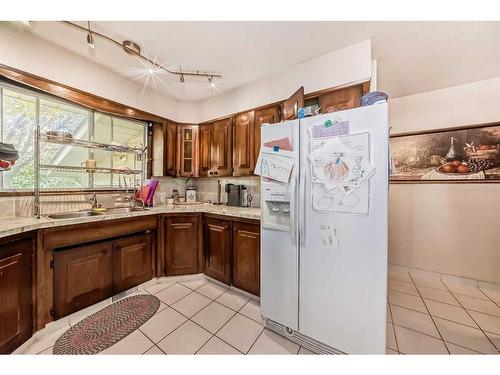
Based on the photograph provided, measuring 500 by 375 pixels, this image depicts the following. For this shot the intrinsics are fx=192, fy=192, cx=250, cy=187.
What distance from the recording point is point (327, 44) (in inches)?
71.5

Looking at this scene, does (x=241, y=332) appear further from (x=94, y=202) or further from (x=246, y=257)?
(x=94, y=202)

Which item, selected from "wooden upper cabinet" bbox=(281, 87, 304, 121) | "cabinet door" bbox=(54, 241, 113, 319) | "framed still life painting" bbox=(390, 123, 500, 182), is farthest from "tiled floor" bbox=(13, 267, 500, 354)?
"wooden upper cabinet" bbox=(281, 87, 304, 121)

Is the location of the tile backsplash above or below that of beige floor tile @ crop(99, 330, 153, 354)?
above

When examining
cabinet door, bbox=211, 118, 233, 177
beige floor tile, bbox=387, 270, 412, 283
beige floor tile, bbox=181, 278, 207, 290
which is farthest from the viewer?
cabinet door, bbox=211, 118, 233, 177

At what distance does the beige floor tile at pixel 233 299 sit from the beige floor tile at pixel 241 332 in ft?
0.56

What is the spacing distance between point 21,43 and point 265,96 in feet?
7.57

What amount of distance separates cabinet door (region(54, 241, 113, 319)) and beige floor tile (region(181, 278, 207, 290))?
2.52 feet

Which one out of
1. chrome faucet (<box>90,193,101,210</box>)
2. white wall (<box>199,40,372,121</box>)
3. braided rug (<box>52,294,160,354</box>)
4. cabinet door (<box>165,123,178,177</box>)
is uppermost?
white wall (<box>199,40,372,121</box>)

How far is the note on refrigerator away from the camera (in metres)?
1.47

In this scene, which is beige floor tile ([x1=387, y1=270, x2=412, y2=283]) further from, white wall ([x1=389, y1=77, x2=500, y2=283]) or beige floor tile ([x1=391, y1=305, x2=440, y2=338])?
beige floor tile ([x1=391, y1=305, x2=440, y2=338])

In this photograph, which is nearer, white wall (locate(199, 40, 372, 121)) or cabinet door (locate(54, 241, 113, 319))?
cabinet door (locate(54, 241, 113, 319))
